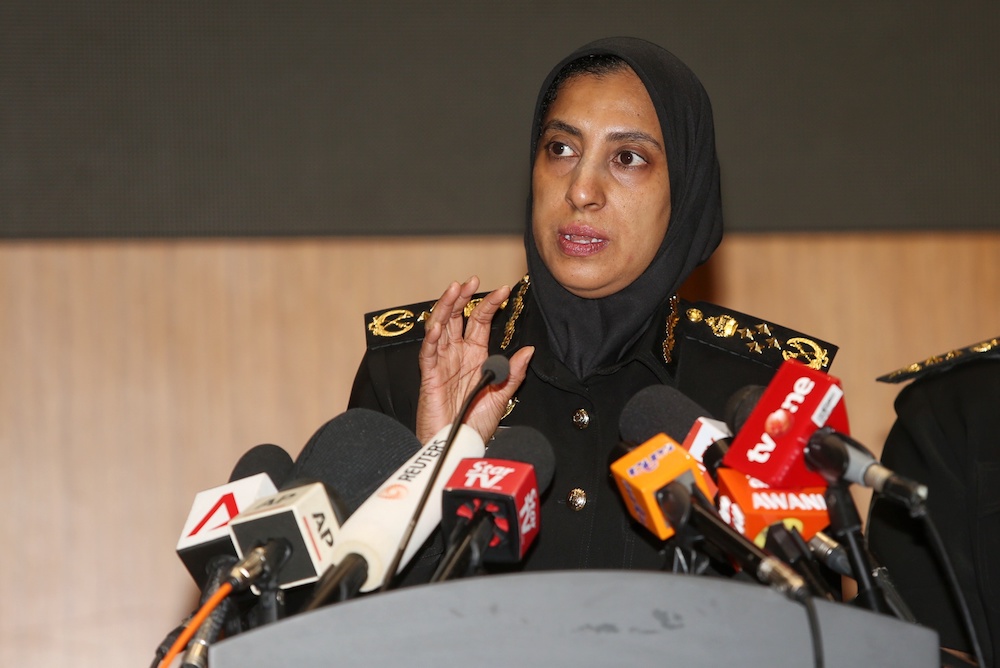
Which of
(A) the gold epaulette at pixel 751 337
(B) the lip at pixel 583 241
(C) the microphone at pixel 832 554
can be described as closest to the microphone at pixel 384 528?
(C) the microphone at pixel 832 554

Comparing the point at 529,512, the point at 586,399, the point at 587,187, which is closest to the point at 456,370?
the point at 586,399

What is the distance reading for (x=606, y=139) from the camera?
201cm

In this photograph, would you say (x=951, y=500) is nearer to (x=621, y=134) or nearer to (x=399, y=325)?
(x=621, y=134)

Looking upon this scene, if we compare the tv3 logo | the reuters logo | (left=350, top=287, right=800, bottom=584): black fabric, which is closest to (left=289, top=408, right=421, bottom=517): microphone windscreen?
the reuters logo

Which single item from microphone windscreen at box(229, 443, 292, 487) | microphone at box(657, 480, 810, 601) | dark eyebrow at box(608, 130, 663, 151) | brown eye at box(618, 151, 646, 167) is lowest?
microphone windscreen at box(229, 443, 292, 487)

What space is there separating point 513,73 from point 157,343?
4.70 feet

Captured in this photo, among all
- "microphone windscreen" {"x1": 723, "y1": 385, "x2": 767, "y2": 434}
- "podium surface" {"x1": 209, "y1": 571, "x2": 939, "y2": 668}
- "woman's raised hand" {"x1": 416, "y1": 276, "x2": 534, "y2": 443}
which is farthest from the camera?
"woman's raised hand" {"x1": 416, "y1": 276, "x2": 534, "y2": 443}

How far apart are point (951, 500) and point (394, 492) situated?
90 cm

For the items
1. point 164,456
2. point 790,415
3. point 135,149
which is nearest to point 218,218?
point 135,149

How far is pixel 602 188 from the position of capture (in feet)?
6.53

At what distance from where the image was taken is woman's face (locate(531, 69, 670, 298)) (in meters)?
2.00

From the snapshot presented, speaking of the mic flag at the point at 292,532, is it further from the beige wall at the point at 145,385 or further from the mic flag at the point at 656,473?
the beige wall at the point at 145,385

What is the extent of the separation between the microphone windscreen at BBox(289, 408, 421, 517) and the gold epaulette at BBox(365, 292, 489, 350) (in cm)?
73

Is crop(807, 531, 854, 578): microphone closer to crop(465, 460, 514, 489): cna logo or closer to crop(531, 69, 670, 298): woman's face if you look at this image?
crop(465, 460, 514, 489): cna logo
